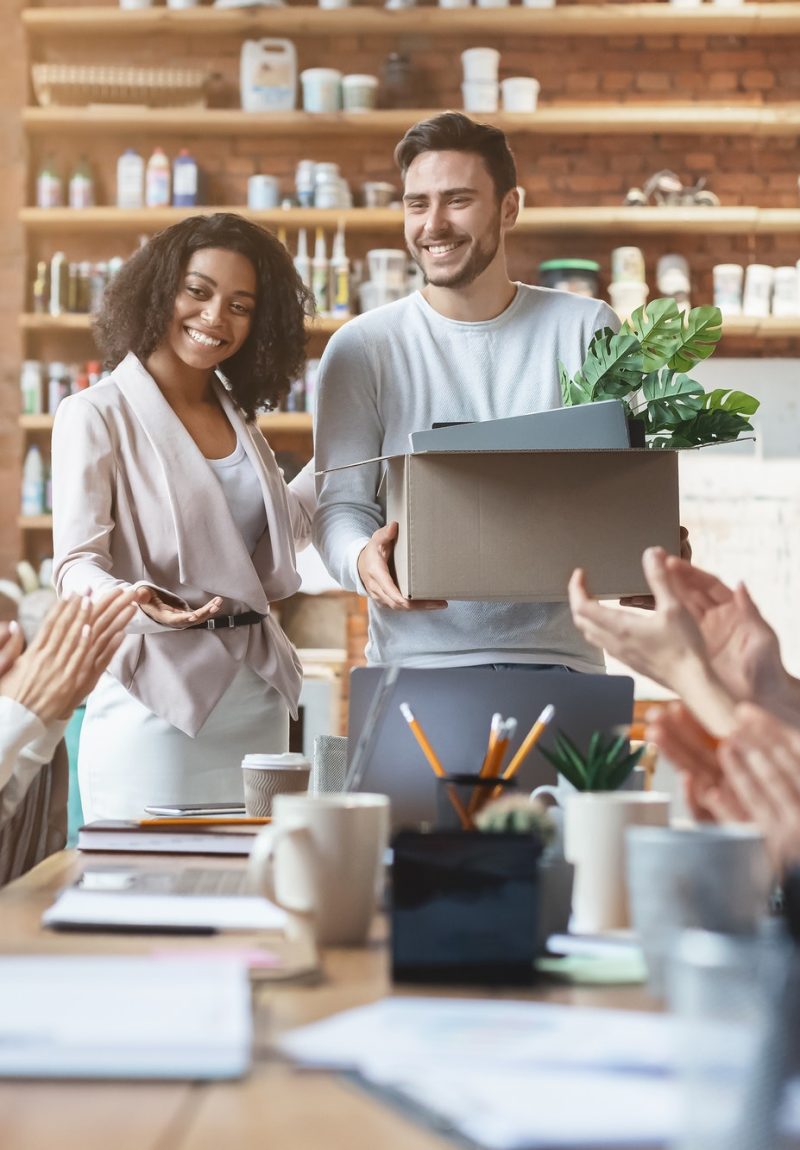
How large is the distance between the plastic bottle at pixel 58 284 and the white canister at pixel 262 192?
0.76m

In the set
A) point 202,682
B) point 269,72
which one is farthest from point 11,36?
point 202,682

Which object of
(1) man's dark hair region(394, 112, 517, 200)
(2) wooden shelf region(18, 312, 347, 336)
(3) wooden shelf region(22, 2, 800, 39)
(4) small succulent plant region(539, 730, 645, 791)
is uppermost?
(3) wooden shelf region(22, 2, 800, 39)

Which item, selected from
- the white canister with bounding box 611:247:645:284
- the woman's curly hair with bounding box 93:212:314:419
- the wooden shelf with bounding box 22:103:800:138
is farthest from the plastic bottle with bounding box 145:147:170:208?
the woman's curly hair with bounding box 93:212:314:419

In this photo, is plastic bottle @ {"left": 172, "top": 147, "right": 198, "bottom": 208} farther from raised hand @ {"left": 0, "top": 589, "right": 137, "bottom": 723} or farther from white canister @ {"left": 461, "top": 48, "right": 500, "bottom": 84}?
raised hand @ {"left": 0, "top": 589, "right": 137, "bottom": 723}

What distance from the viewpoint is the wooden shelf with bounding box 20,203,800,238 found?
16.6 feet

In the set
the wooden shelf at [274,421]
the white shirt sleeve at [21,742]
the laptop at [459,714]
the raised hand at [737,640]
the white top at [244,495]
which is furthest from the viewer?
the wooden shelf at [274,421]

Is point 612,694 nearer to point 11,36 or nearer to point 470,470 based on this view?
point 470,470

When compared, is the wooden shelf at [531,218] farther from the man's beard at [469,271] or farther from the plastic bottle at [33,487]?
the man's beard at [469,271]

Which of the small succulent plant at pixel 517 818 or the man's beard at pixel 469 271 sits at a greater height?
the man's beard at pixel 469 271

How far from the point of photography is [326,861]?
3.24 feet

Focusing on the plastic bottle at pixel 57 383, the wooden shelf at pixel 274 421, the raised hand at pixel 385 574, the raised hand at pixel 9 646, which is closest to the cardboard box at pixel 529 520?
the raised hand at pixel 385 574

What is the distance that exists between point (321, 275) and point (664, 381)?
3341 millimetres

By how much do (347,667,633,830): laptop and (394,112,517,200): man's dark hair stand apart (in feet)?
3.40

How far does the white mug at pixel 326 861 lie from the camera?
3.18 ft
